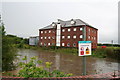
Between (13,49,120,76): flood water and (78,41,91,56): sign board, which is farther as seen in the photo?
(13,49,120,76): flood water

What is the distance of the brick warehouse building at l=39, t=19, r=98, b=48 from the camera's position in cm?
2359

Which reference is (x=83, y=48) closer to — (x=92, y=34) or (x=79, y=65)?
(x=79, y=65)

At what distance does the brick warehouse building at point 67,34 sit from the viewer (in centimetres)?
2359

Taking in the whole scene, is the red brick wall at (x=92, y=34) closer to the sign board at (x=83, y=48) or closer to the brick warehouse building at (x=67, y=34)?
the brick warehouse building at (x=67, y=34)

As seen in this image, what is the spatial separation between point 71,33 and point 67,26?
2.34 m

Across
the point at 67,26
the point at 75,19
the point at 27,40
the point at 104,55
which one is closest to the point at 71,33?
the point at 67,26

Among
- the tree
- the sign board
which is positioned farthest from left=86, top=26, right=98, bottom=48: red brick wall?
the tree

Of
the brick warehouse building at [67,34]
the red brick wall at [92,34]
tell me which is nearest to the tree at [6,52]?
the brick warehouse building at [67,34]

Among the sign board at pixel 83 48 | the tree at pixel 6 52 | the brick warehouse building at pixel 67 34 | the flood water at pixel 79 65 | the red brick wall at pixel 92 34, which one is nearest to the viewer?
the sign board at pixel 83 48

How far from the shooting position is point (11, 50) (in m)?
4.80

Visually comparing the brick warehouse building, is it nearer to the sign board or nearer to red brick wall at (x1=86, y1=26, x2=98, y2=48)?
red brick wall at (x1=86, y1=26, x2=98, y2=48)

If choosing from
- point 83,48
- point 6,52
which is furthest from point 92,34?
point 6,52

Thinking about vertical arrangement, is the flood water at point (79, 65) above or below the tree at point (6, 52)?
below

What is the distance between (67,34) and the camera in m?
25.8
